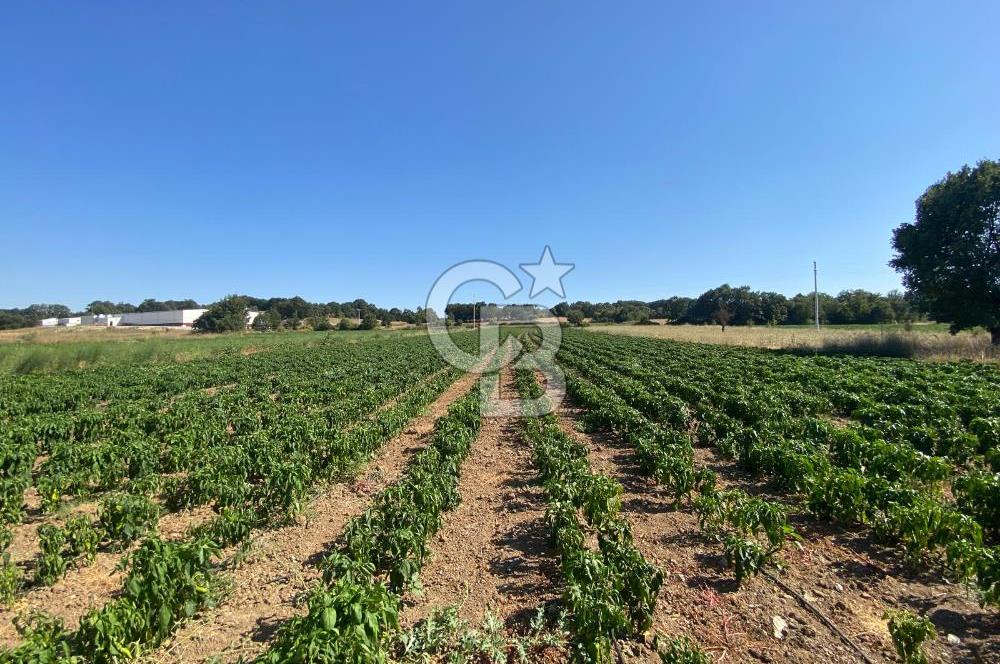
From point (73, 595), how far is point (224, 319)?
103360 millimetres

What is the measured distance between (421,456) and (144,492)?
15.3ft

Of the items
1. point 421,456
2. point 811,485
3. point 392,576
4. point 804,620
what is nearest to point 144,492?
point 421,456

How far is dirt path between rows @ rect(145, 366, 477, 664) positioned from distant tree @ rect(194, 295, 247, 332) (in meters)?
100

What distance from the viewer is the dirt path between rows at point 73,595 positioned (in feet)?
16.1

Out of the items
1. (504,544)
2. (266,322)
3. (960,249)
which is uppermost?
(960,249)

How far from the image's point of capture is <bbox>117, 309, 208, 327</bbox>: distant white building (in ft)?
368

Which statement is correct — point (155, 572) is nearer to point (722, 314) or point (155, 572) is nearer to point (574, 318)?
point (722, 314)

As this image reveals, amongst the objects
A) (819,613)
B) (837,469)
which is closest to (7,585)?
(819,613)

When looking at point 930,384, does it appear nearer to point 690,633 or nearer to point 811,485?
point 811,485

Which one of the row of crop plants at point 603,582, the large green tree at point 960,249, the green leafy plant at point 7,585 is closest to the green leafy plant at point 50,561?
the green leafy plant at point 7,585

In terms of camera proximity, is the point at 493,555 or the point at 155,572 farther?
the point at 493,555

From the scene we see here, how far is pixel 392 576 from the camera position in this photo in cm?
495

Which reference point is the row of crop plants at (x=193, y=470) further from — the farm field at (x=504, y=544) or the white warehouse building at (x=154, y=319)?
the white warehouse building at (x=154, y=319)

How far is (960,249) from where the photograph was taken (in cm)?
2864
